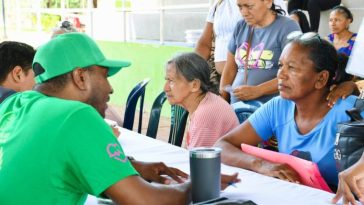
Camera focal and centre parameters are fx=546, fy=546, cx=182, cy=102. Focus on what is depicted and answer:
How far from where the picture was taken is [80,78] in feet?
5.22

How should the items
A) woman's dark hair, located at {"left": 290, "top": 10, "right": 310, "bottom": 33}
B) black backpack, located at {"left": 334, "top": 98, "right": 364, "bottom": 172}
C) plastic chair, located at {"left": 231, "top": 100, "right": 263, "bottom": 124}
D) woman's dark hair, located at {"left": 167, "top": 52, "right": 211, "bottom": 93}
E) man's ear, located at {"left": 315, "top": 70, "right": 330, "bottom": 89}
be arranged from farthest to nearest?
woman's dark hair, located at {"left": 290, "top": 10, "right": 310, "bottom": 33} → plastic chair, located at {"left": 231, "top": 100, "right": 263, "bottom": 124} → woman's dark hair, located at {"left": 167, "top": 52, "right": 211, "bottom": 93} → man's ear, located at {"left": 315, "top": 70, "right": 330, "bottom": 89} → black backpack, located at {"left": 334, "top": 98, "right": 364, "bottom": 172}

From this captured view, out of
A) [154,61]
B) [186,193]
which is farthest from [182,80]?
[154,61]

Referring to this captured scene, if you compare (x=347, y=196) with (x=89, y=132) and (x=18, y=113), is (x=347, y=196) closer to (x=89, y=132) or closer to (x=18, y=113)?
(x=89, y=132)

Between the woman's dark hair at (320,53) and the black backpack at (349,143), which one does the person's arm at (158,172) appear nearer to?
the black backpack at (349,143)

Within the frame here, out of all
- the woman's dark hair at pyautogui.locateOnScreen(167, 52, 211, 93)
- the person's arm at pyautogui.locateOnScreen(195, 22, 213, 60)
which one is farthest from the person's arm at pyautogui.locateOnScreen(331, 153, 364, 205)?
the person's arm at pyautogui.locateOnScreen(195, 22, 213, 60)

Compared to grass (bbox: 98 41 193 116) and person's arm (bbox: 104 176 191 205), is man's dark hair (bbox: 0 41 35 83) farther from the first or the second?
grass (bbox: 98 41 193 116)

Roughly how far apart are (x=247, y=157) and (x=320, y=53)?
0.54m

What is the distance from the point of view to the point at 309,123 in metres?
2.32

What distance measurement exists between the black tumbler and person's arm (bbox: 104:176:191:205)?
0.22 ft

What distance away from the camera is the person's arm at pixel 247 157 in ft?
6.57

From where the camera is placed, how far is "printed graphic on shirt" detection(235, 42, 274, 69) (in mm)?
3180

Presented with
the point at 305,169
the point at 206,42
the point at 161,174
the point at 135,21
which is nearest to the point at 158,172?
the point at 161,174

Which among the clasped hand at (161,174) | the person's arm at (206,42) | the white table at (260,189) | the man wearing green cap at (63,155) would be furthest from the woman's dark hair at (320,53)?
the person's arm at (206,42)

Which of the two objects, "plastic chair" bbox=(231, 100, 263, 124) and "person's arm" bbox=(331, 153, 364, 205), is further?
"plastic chair" bbox=(231, 100, 263, 124)
